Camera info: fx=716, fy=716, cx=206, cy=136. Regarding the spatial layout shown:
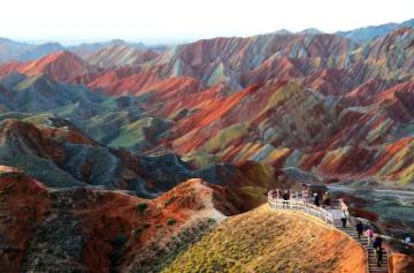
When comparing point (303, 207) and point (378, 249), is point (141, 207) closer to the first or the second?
point (303, 207)

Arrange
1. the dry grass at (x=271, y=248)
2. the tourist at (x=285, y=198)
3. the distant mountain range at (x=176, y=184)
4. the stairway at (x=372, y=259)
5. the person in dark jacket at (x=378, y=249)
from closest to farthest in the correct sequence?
1. the stairway at (x=372, y=259)
2. the person in dark jacket at (x=378, y=249)
3. the dry grass at (x=271, y=248)
4. the tourist at (x=285, y=198)
5. the distant mountain range at (x=176, y=184)

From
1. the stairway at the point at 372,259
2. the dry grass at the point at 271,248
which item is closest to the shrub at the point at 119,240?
the dry grass at the point at 271,248

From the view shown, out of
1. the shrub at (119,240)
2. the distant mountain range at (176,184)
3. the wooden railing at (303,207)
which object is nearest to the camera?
the wooden railing at (303,207)

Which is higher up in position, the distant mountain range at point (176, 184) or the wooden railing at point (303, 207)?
the wooden railing at point (303, 207)

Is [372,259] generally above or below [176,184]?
above

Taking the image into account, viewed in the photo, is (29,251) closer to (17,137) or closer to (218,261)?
(218,261)

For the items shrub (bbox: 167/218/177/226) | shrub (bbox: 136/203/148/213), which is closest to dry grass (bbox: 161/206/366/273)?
shrub (bbox: 167/218/177/226)

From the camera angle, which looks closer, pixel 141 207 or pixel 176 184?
pixel 141 207

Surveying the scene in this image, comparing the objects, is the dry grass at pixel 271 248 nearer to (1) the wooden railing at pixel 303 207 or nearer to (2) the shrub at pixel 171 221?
(1) the wooden railing at pixel 303 207

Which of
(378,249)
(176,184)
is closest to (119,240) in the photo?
(378,249)
